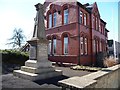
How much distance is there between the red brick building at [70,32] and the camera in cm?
1663

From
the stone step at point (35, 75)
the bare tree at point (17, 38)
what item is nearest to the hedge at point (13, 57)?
the stone step at point (35, 75)

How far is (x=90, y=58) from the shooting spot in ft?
65.6

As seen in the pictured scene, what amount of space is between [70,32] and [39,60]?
862cm

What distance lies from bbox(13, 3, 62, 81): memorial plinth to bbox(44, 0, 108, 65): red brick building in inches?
284

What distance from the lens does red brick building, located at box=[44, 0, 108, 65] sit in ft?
54.6

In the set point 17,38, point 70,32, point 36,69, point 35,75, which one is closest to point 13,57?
point 70,32

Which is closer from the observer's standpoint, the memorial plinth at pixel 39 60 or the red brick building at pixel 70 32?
the memorial plinth at pixel 39 60

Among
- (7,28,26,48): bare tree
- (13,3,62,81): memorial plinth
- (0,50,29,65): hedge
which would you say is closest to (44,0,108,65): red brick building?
(0,50,29,65): hedge

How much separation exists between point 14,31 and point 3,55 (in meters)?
33.0

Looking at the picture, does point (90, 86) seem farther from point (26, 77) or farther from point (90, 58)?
point (90, 58)

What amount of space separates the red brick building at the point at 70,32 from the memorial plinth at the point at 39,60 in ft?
23.7

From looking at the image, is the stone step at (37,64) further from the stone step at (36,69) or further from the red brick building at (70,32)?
the red brick building at (70,32)

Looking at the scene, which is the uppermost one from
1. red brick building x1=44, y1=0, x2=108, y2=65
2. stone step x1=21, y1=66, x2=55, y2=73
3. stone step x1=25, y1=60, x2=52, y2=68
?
red brick building x1=44, y1=0, x2=108, y2=65

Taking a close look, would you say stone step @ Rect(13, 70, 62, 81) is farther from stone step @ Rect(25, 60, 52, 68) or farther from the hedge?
the hedge
